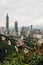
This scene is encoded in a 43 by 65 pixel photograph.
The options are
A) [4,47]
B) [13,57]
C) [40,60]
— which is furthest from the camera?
[4,47]

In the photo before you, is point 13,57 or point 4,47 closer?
point 13,57

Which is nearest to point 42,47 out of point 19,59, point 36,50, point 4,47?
point 36,50

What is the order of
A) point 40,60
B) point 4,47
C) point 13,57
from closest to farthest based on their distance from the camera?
point 40,60 → point 13,57 → point 4,47

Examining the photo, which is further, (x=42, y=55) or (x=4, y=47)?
(x=4, y=47)

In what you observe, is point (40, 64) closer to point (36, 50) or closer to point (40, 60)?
point (40, 60)

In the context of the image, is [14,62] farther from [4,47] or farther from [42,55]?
[4,47]

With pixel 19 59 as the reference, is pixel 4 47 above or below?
below

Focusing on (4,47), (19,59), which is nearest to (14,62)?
(19,59)

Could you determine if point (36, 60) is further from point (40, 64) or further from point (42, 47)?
point (42, 47)
